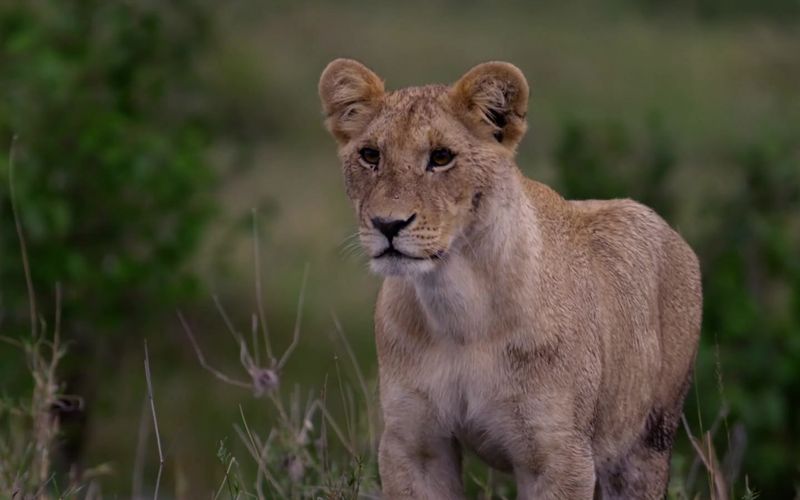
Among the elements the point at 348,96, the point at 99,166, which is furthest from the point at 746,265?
the point at 348,96

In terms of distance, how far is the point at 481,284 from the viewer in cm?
552

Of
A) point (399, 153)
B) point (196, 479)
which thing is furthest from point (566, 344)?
point (196, 479)

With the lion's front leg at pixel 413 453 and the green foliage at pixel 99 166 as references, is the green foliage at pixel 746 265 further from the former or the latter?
the lion's front leg at pixel 413 453

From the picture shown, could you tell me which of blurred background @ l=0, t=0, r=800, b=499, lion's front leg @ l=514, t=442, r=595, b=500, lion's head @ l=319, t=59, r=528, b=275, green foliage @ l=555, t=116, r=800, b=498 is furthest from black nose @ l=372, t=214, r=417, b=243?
green foliage @ l=555, t=116, r=800, b=498

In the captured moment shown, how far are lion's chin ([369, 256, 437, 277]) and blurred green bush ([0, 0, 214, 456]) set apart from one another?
6.55 m

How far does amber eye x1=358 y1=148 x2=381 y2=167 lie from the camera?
17.8 feet

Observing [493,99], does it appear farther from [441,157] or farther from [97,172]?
[97,172]

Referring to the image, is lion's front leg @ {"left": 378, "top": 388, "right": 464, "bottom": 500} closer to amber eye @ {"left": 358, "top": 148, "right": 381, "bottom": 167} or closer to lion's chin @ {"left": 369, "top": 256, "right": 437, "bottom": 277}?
lion's chin @ {"left": 369, "top": 256, "right": 437, "bottom": 277}

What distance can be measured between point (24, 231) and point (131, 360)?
463 cm

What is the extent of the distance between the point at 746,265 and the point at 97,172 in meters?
4.65

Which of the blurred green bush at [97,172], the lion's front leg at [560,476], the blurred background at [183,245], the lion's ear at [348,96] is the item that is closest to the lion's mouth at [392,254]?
the lion's ear at [348,96]

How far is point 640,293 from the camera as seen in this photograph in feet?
20.6

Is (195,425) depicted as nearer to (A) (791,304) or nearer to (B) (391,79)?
(A) (791,304)

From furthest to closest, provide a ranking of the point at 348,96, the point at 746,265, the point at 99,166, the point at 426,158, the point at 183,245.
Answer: the point at 746,265 < the point at 183,245 < the point at 99,166 < the point at 348,96 < the point at 426,158
